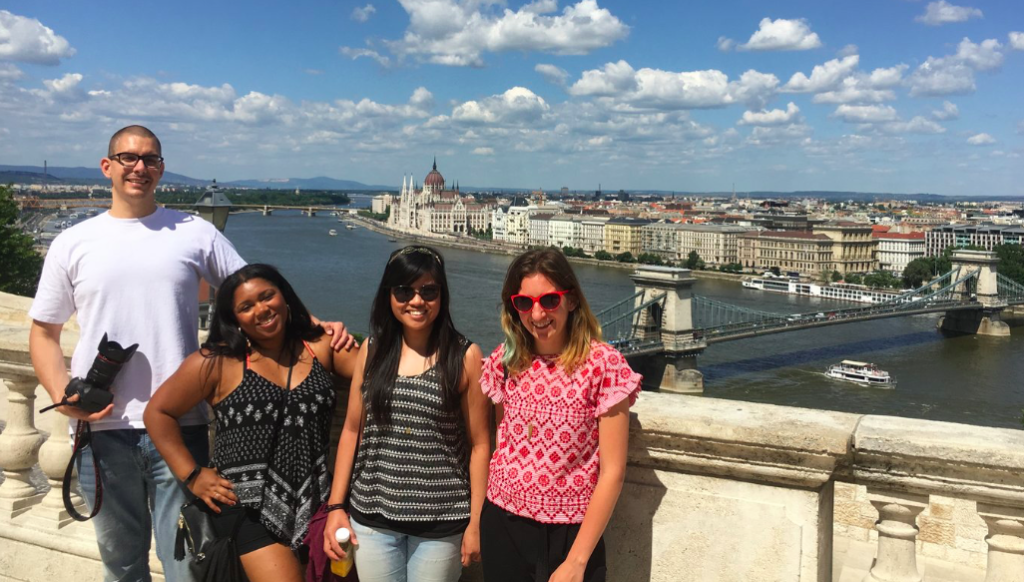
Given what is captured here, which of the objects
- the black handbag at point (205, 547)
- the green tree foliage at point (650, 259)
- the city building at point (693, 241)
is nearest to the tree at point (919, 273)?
the city building at point (693, 241)

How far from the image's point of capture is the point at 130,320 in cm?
123

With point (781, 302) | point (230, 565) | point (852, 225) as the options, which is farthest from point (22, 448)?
point (852, 225)

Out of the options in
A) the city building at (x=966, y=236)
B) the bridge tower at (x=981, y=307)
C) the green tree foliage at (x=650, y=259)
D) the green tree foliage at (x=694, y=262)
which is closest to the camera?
the bridge tower at (x=981, y=307)

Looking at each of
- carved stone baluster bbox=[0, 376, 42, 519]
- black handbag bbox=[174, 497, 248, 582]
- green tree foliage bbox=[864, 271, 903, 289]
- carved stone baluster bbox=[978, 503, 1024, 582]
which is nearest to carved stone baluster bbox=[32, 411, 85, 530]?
carved stone baluster bbox=[0, 376, 42, 519]

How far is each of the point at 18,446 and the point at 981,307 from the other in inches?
1247

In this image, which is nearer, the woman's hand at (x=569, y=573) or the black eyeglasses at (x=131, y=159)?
the woman's hand at (x=569, y=573)

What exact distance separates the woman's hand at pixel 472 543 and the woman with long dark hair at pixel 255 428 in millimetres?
211

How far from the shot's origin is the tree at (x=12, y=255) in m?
13.1

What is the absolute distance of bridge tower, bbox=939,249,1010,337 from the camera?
28875 mm

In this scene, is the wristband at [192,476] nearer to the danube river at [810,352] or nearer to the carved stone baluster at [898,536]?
the carved stone baluster at [898,536]

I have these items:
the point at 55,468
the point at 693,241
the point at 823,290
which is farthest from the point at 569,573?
the point at 693,241

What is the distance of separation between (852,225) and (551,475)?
166ft

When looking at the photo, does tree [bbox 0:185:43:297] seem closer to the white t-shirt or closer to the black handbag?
the white t-shirt

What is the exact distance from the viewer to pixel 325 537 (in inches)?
45.5
